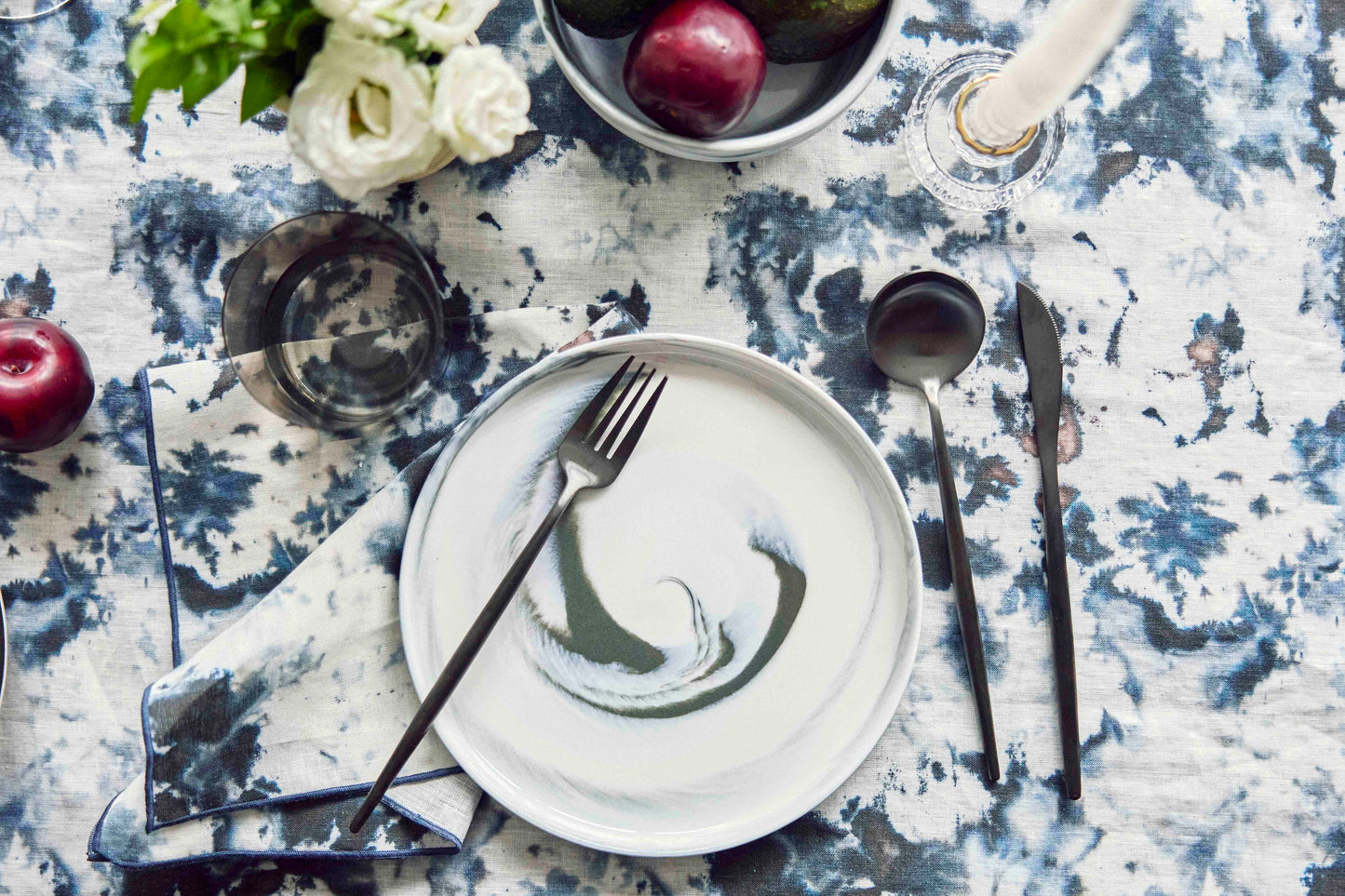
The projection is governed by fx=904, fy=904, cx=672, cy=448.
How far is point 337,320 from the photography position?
63 cm

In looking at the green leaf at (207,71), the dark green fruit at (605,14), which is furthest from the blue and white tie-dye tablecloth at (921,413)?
the green leaf at (207,71)

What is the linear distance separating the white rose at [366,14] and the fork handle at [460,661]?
309 mm

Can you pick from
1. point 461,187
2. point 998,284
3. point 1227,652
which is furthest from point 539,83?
point 1227,652

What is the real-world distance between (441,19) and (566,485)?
293 mm

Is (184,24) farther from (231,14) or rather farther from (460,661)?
(460,661)

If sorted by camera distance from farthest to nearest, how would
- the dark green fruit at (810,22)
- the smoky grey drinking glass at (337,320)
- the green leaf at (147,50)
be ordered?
the smoky grey drinking glass at (337,320)
the dark green fruit at (810,22)
the green leaf at (147,50)

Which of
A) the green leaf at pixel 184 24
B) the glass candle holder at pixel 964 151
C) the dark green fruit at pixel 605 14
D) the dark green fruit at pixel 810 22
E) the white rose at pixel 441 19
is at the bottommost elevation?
the green leaf at pixel 184 24

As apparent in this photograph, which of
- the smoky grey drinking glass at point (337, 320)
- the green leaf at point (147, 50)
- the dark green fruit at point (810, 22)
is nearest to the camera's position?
the green leaf at point (147, 50)

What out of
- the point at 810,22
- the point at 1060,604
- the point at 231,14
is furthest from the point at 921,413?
the point at 231,14

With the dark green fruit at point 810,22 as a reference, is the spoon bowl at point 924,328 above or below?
below

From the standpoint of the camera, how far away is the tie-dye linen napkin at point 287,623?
0.61 metres

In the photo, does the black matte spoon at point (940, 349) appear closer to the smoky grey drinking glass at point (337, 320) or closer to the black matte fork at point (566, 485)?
the black matte fork at point (566, 485)

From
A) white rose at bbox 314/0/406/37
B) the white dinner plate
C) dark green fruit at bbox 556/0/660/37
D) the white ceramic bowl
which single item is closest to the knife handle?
the white dinner plate

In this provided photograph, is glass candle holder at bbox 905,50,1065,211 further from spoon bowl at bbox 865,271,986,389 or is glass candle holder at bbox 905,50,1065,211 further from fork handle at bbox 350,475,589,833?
fork handle at bbox 350,475,589,833
